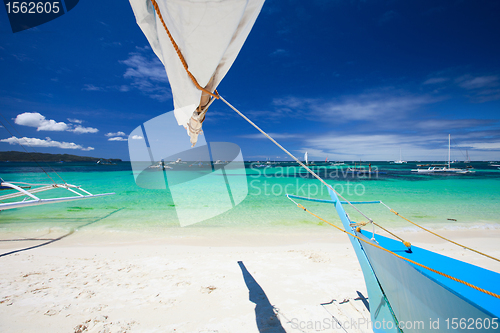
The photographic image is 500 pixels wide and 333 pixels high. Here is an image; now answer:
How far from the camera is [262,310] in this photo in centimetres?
268

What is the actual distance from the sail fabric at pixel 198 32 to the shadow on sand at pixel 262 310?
2.79 metres

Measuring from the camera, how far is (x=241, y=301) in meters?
2.88

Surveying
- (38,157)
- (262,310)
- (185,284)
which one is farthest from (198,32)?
(38,157)

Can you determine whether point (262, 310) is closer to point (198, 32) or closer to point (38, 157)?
point (198, 32)

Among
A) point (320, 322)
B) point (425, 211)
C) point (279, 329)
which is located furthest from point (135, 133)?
point (425, 211)

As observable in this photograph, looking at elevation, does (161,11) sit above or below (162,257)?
above

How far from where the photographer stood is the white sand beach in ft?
8.09

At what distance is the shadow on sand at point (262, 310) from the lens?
7.75 ft

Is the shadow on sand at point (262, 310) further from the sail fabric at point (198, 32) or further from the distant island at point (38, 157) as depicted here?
the distant island at point (38, 157)

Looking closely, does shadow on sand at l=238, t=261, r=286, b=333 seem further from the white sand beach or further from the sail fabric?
the sail fabric

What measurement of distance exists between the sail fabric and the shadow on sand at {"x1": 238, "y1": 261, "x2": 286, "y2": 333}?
2793 mm

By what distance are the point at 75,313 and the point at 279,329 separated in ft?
9.27

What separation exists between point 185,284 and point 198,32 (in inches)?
148

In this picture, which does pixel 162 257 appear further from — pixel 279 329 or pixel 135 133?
pixel 279 329
